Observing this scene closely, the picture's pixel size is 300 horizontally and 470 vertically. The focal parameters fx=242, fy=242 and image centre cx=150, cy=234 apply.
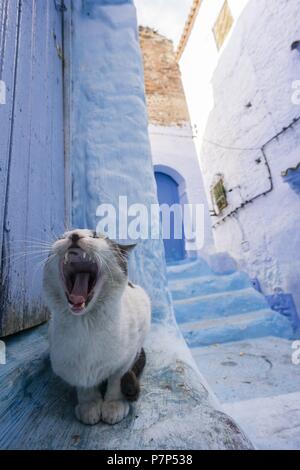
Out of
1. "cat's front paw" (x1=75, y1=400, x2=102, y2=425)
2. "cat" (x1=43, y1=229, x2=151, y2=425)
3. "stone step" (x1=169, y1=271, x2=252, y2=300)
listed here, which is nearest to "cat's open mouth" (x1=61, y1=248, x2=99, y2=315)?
Answer: "cat" (x1=43, y1=229, x2=151, y2=425)

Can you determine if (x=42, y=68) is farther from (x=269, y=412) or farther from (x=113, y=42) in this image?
(x=269, y=412)

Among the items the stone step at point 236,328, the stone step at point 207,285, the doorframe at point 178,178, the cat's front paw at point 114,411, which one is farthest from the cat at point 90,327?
the doorframe at point 178,178

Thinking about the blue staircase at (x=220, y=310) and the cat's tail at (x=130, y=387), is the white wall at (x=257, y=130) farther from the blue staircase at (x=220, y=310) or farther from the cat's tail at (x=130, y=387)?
the cat's tail at (x=130, y=387)

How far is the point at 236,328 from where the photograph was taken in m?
3.62

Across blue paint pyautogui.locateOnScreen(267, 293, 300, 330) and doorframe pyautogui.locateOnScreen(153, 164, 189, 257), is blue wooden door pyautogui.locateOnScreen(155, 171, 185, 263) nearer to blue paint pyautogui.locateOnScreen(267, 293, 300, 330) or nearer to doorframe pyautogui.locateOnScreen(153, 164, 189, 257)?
doorframe pyautogui.locateOnScreen(153, 164, 189, 257)

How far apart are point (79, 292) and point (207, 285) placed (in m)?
4.03

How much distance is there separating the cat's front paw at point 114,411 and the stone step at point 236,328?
107 inches

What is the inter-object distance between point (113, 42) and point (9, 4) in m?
1.48

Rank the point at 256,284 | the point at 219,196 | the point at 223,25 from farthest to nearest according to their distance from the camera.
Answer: the point at 219,196
the point at 223,25
the point at 256,284

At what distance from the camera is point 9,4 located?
55.6 inches

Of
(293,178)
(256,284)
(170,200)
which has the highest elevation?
(170,200)

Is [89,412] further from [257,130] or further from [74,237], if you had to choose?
[257,130]

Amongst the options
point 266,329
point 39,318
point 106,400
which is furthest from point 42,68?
point 266,329

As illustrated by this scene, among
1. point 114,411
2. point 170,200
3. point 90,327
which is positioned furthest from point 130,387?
point 170,200
